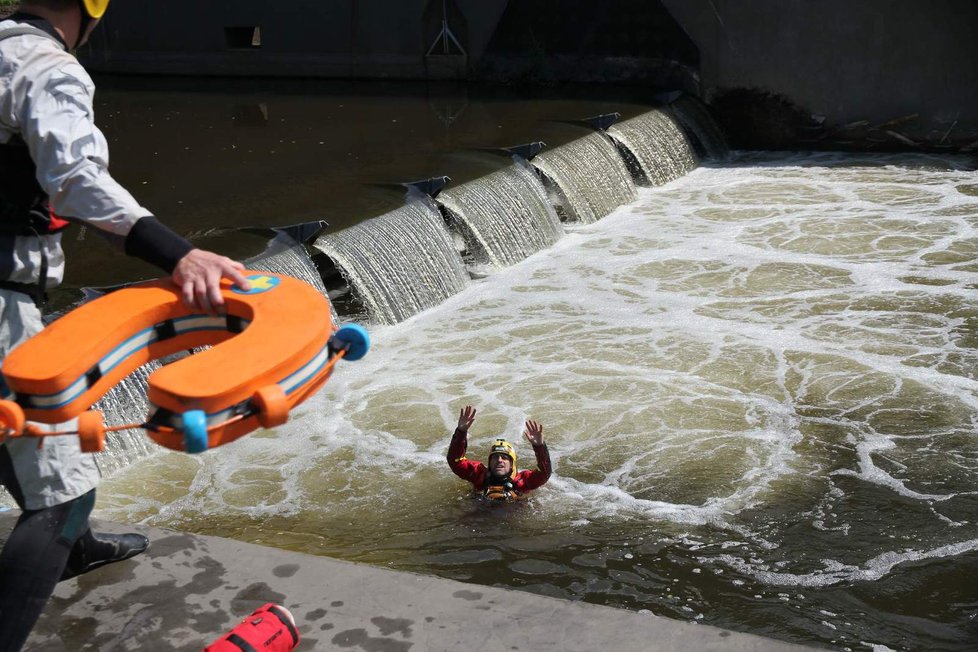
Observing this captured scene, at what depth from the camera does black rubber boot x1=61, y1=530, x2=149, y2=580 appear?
2963mm

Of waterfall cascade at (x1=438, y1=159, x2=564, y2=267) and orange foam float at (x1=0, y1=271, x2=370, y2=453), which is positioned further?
waterfall cascade at (x1=438, y1=159, x2=564, y2=267)

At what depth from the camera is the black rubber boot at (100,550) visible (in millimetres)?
2963

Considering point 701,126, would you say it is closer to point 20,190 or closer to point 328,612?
point 328,612

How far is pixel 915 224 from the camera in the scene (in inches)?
388

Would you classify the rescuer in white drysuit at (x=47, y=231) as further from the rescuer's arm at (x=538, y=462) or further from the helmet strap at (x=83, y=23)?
the rescuer's arm at (x=538, y=462)

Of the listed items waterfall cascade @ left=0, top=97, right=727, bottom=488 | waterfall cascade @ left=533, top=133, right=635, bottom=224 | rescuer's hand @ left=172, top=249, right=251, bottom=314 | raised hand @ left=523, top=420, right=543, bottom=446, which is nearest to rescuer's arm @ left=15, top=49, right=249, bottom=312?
rescuer's hand @ left=172, top=249, right=251, bottom=314

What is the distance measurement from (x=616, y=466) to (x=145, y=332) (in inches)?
126

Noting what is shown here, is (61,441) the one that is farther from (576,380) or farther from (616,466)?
(576,380)

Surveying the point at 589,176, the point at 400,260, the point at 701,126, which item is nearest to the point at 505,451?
the point at 400,260

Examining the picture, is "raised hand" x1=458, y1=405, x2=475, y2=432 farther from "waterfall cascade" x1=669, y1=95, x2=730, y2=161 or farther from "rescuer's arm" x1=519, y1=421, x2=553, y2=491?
"waterfall cascade" x1=669, y1=95, x2=730, y2=161

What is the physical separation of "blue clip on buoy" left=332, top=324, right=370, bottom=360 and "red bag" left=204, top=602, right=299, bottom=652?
2.28 feet

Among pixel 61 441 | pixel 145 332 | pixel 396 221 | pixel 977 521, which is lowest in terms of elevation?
pixel 977 521

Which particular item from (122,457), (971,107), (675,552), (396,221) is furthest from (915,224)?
(122,457)

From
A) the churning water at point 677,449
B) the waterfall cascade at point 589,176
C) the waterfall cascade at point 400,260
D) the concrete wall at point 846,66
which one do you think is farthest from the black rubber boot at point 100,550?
the concrete wall at point 846,66
